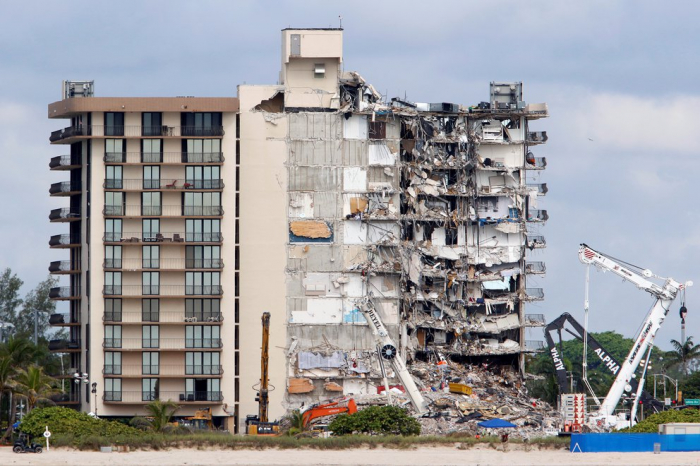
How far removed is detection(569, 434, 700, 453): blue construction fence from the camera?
10444cm

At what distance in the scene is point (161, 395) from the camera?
132750mm

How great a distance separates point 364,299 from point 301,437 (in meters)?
24.7

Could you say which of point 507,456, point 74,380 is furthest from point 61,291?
point 507,456

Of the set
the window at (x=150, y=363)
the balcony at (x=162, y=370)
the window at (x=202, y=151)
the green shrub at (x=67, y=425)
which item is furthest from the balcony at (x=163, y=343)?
the green shrub at (x=67, y=425)

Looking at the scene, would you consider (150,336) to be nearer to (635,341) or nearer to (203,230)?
(203,230)

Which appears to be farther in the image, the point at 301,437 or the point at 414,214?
the point at 414,214

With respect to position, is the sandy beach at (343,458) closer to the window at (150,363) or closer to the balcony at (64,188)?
the window at (150,363)

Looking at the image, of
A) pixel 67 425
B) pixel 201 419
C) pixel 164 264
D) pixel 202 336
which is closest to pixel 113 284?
pixel 164 264

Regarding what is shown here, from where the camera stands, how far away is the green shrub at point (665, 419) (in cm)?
11100

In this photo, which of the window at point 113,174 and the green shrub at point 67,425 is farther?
the window at point 113,174

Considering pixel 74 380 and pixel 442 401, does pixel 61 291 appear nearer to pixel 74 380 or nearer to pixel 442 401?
pixel 74 380

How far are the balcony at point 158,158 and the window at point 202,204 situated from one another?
2.69 m

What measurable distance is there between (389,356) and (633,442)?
23.1m

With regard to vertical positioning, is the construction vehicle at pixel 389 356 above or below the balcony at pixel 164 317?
below
